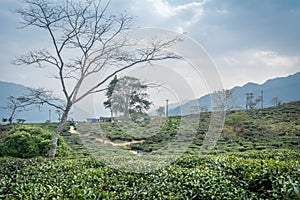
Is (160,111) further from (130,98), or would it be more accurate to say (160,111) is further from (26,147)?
(26,147)

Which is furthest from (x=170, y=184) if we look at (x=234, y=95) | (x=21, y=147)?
(x=234, y=95)

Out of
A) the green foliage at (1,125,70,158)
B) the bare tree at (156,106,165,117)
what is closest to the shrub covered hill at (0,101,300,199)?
the bare tree at (156,106,165,117)

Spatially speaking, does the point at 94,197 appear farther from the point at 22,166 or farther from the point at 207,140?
the point at 207,140

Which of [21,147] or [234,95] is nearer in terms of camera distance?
[21,147]

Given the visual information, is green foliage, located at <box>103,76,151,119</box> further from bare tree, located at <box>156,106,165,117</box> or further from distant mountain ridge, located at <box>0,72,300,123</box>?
distant mountain ridge, located at <box>0,72,300,123</box>

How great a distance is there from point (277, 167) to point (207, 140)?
7.46 meters

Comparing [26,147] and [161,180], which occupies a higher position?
[161,180]

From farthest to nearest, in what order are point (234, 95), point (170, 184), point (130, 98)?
point (234, 95)
point (130, 98)
point (170, 184)

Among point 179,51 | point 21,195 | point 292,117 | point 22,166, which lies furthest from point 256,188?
point 292,117

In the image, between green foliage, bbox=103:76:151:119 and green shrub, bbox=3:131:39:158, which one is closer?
green foliage, bbox=103:76:151:119

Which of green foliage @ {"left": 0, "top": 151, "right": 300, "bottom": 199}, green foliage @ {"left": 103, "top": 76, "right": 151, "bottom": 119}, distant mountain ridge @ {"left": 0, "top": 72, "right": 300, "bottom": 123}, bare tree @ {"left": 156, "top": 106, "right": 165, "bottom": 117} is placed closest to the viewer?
green foliage @ {"left": 0, "top": 151, "right": 300, "bottom": 199}

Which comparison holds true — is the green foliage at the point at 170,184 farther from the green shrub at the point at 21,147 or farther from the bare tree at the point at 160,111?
the green shrub at the point at 21,147

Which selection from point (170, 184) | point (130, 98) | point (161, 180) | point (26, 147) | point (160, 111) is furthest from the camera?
point (26, 147)

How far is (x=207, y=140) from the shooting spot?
10.7m
